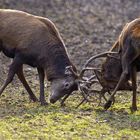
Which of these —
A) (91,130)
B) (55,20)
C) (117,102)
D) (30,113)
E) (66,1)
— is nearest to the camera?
(91,130)

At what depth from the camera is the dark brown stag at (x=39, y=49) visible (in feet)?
46.5

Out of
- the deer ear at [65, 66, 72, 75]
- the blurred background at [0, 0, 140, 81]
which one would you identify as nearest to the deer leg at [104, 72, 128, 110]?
the deer ear at [65, 66, 72, 75]

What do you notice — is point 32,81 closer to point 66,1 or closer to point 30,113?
point 30,113

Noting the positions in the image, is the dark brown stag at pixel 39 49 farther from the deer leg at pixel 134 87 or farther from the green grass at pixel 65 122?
the deer leg at pixel 134 87

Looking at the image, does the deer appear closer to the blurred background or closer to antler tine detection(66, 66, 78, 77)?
antler tine detection(66, 66, 78, 77)

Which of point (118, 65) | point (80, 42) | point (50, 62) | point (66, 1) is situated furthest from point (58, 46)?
point (66, 1)

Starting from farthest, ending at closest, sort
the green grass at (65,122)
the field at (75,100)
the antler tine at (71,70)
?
the antler tine at (71,70)
the field at (75,100)
the green grass at (65,122)

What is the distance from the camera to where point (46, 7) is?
2189 cm

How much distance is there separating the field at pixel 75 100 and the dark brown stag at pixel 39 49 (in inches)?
20.3

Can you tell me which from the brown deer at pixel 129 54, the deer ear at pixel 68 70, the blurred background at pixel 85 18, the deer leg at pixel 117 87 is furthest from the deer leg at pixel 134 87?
the blurred background at pixel 85 18

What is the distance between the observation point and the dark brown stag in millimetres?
14188

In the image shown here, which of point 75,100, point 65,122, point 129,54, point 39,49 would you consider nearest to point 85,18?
→ point 75,100

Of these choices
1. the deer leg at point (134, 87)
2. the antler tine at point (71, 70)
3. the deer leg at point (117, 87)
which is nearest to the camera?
the deer leg at point (117, 87)

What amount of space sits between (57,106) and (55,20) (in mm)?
7232
